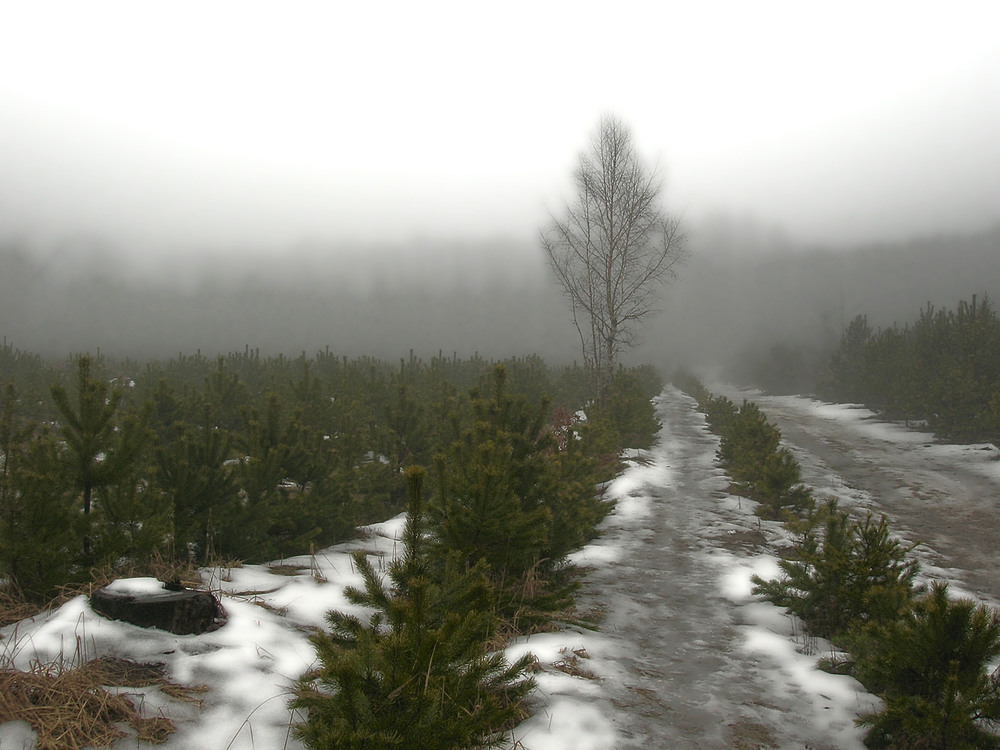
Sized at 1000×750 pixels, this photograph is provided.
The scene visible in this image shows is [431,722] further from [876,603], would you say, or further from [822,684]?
[876,603]

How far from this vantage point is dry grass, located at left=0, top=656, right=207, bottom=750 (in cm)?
249

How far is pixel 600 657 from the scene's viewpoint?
4414mm

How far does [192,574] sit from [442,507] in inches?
90.7

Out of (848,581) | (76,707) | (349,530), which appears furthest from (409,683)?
(349,530)

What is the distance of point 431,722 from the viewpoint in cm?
205

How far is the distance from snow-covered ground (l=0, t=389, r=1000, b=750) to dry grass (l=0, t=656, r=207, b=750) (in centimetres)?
8

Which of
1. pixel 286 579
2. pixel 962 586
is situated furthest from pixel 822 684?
pixel 286 579

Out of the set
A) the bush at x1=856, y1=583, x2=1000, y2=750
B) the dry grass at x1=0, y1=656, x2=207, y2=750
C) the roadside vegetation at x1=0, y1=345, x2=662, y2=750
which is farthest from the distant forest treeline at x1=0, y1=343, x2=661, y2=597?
the bush at x1=856, y1=583, x2=1000, y2=750

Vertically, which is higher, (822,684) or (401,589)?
(401,589)

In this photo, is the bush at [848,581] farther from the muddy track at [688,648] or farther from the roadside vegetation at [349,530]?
the roadside vegetation at [349,530]

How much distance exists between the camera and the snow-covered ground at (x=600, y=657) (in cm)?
304

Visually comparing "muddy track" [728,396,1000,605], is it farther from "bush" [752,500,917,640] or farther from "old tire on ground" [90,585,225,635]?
"old tire on ground" [90,585,225,635]

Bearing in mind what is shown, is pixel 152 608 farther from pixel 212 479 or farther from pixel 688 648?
pixel 688 648

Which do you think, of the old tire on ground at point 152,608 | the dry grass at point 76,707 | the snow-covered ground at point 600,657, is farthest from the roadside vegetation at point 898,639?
the old tire on ground at point 152,608
